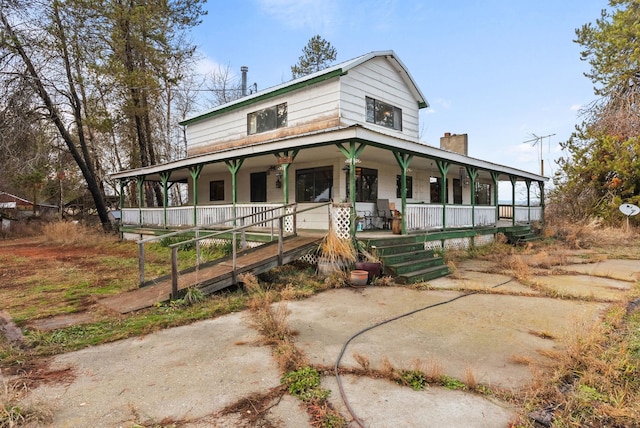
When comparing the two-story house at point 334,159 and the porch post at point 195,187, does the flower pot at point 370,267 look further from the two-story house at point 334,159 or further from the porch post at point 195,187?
the porch post at point 195,187

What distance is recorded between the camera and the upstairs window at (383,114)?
12148mm

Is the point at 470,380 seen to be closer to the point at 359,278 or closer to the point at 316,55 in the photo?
the point at 359,278

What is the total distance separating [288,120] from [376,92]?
328cm

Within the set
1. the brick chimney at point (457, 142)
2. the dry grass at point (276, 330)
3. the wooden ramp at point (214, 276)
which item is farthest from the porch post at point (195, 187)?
the brick chimney at point (457, 142)

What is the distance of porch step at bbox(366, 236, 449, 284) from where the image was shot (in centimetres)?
759

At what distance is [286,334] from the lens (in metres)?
4.37

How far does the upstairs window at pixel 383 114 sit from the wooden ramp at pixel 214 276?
5877mm

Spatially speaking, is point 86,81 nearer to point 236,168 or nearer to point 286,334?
point 236,168

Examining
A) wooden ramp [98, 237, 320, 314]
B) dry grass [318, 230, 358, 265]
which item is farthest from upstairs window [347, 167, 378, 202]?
dry grass [318, 230, 358, 265]

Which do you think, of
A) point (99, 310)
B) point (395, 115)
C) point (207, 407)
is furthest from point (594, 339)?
point (395, 115)

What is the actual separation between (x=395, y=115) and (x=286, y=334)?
421 inches

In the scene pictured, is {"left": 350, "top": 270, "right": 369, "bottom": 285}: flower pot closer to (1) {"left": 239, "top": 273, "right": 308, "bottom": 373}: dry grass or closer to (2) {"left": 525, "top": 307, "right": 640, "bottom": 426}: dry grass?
(1) {"left": 239, "top": 273, "right": 308, "bottom": 373}: dry grass

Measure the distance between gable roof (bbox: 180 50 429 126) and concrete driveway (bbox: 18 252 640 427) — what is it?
7615 millimetres

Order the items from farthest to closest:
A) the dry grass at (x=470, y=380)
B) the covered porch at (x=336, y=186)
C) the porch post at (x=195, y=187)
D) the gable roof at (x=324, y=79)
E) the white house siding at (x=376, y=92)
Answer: the porch post at (x=195, y=187), the white house siding at (x=376, y=92), the gable roof at (x=324, y=79), the covered porch at (x=336, y=186), the dry grass at (x=470, y=380)
